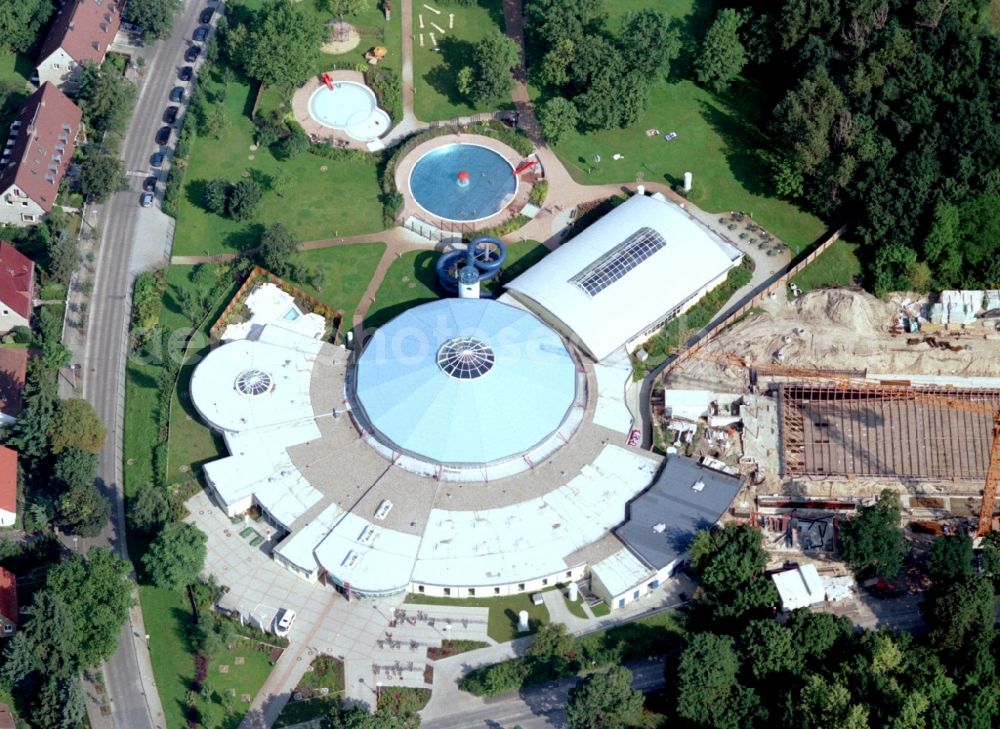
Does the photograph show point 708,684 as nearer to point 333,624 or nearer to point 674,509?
point 674,509

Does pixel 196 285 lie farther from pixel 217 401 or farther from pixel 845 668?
pixel 845 668

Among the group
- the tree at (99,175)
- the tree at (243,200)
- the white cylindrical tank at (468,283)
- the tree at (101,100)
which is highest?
the tree at (101,100)

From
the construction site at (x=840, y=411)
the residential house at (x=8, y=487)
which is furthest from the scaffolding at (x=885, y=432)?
the residential house at (x=8, y=487)

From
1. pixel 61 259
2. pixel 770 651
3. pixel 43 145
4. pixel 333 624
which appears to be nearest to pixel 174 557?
pixel 333 624

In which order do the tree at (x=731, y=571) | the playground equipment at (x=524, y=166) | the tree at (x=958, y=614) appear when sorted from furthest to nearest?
1. the playground equipment at (x=524, y=166)
2. the tree at (x=731, y=571)
3. the tree at (x=958, y=614)

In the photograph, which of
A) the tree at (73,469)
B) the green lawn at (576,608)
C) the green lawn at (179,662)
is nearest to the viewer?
the green lawn at (179,662)

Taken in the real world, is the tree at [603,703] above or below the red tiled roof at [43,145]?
below

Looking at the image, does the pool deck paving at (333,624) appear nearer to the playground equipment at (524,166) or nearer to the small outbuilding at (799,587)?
the small outbuilding at (799,587)

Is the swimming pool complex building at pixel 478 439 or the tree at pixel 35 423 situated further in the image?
the tree at pixel 35 423
